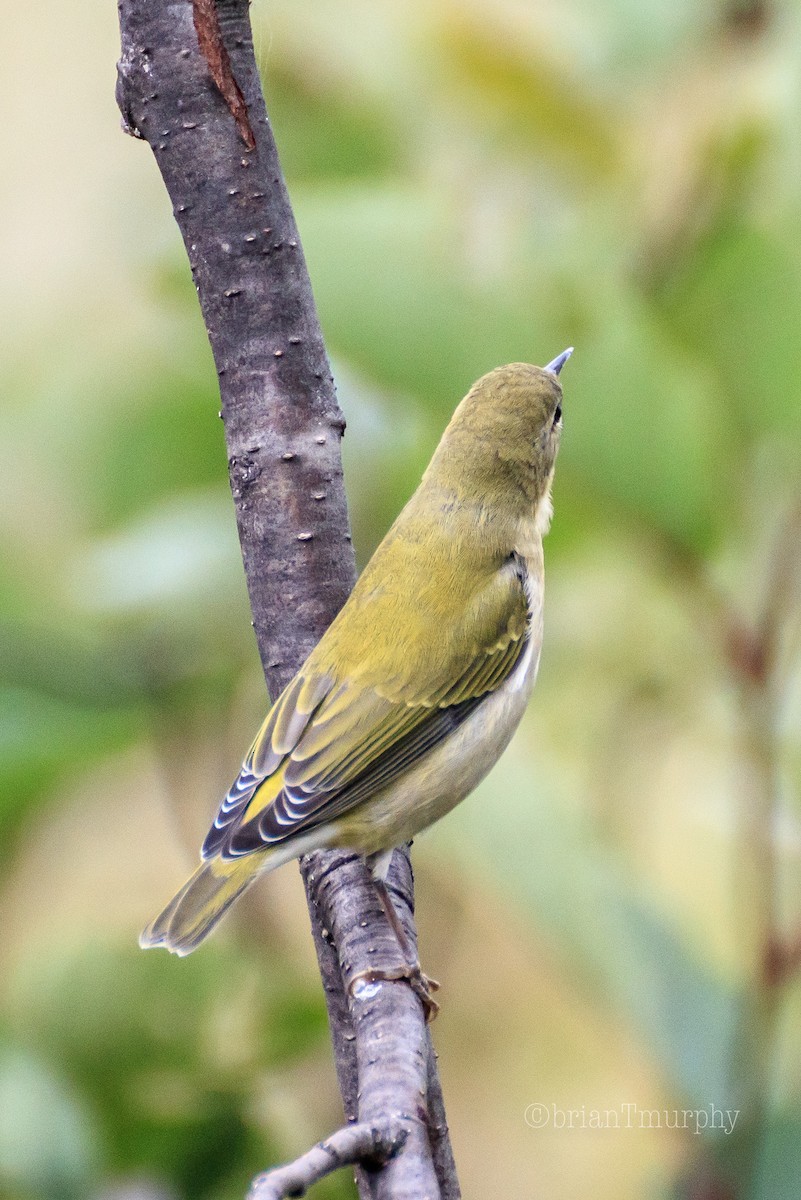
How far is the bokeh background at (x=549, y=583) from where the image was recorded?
2451 mm

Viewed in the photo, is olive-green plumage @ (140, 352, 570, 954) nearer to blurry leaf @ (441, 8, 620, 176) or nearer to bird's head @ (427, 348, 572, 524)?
bird's head @ (427, 348, 572, 524)

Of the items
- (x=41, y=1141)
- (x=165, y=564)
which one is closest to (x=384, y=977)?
(x=41, y=1141)

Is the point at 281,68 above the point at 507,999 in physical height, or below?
above

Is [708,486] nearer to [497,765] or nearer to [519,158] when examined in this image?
[497,765]

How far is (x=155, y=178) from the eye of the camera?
3705mm

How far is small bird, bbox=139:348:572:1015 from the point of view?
7.79 feet

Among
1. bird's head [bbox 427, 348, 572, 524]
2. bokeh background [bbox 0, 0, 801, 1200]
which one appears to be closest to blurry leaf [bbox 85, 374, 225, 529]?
bokeh background [bbox 0, 0, 801, 1200]

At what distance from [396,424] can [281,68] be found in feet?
3.21

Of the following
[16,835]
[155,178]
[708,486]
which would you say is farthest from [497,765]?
[155,178]

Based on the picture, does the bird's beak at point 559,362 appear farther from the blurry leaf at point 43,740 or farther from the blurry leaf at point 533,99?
the blurry leaf at point 43,740

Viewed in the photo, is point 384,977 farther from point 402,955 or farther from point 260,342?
point 260,342

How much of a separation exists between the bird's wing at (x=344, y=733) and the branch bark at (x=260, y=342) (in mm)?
76

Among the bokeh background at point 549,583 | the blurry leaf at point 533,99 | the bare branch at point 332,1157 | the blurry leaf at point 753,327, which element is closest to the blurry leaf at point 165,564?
the bokeh background at point 549,583

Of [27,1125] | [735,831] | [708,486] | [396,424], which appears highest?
[396,424]
